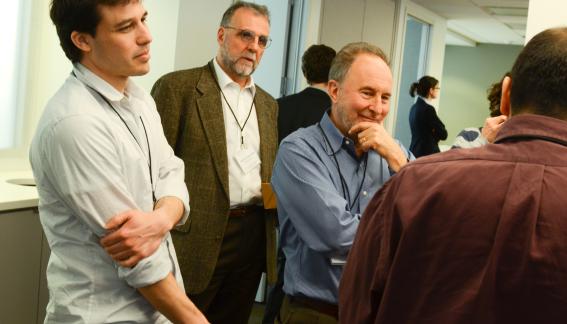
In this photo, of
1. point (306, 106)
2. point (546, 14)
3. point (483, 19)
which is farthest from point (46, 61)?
point (483, 19)

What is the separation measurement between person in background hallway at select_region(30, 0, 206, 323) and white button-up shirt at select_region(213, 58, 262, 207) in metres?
0.92

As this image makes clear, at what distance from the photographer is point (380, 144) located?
176cm

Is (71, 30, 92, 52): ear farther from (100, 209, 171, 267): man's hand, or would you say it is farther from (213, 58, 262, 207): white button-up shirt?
(213, 58, 262, 207): white button-up shirt

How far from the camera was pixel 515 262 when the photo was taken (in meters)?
0.94

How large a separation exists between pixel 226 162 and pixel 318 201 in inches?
29.3

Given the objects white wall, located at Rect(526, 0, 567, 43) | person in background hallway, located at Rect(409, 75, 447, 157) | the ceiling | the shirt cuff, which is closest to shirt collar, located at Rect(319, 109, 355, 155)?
the shirt cuff

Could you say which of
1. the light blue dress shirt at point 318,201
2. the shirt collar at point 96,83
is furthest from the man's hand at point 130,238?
the light blue dress shirt at point 318,201

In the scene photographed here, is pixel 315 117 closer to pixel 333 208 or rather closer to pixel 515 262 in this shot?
pixel 333 208

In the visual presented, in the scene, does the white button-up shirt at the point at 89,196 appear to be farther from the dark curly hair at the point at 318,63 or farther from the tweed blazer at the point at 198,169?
the dark curly hair at the point at 318,63

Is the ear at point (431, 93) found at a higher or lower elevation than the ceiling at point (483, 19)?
lower

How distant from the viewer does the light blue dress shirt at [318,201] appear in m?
1.65

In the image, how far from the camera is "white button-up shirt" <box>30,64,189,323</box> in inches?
49.6

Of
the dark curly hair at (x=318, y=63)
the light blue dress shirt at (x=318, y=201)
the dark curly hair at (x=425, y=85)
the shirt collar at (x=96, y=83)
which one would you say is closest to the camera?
the shirt collar at (x=96, y=83)

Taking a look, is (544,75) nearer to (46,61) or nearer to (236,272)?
(236,272)
